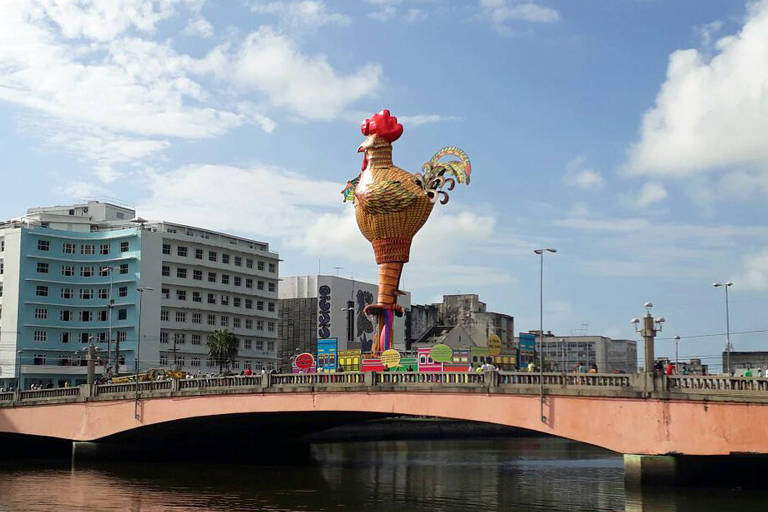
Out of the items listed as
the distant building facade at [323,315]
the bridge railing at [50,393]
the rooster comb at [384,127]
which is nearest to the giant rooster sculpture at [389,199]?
the rooster comb at [384,127]

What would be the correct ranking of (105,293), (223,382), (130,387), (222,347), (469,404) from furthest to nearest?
(105,293)
(222,347)
(130,387)
(223,382)
(469,404)

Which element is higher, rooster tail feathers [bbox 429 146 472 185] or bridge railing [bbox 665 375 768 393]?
rooster tail feathers [bbox 429 146 472 185]

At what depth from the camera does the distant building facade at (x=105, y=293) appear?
312ft

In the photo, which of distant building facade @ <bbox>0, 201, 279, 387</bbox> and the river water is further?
distant building facade @ <bbox>0, 201, 279, 387</bbox>

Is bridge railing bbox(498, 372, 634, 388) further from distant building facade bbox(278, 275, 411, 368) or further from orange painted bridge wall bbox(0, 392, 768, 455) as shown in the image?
distant building facade bbox(278, 275, 411, 368)

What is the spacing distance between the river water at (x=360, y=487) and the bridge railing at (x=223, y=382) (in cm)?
495

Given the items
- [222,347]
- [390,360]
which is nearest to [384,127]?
[390,360]

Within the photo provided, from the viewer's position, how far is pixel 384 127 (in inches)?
2559

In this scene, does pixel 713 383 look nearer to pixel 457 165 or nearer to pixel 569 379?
pixel 569 379

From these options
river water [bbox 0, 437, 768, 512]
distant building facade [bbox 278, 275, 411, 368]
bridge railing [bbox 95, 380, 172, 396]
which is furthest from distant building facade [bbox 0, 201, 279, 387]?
river water [bbox 0, 437, 768, 512]

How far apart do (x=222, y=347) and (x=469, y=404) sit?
5471cm

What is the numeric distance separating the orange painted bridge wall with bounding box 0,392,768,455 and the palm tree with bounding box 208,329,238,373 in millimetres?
36960

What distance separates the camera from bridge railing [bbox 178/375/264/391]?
52562 millimetres

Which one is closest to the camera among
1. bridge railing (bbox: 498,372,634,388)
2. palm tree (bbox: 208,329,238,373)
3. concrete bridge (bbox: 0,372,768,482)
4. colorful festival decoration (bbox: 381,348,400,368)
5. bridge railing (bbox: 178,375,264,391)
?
concrete bridge (bbox: 0,372,768,482)
